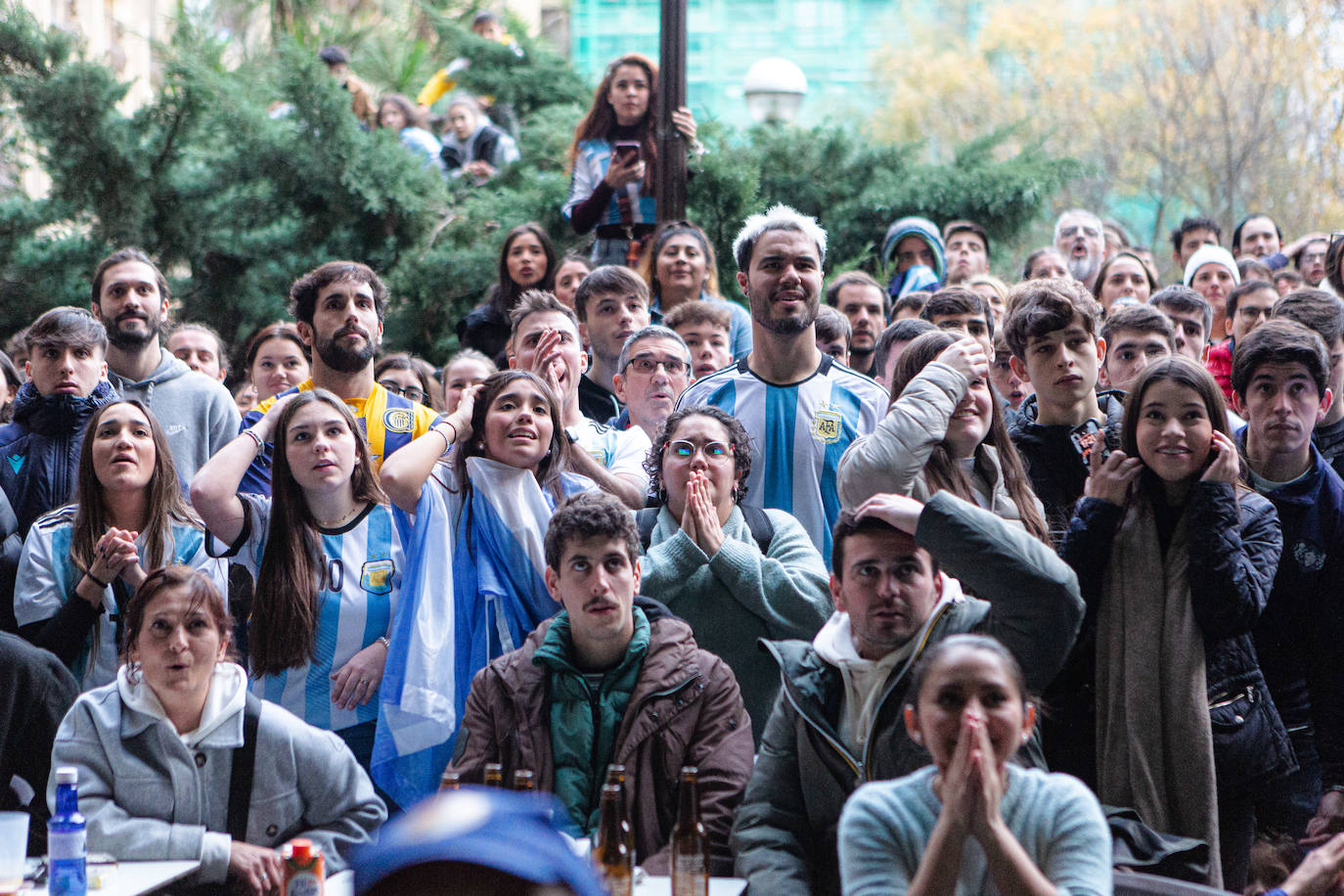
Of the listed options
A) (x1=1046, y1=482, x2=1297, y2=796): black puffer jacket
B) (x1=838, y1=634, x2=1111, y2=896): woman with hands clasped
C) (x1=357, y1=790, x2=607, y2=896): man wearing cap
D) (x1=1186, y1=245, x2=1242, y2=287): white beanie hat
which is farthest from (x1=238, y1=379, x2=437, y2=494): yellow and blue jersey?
(x1=1186, y1=245, x2=1242, y2=287): white beanie hat

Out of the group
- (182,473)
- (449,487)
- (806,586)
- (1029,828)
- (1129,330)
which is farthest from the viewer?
(182,473)

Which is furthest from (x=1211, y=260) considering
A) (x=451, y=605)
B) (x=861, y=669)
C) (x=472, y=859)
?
(x=472, y=859)

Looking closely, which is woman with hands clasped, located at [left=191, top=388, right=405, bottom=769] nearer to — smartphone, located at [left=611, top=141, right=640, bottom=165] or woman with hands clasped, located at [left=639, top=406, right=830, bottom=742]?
woman with hands clasped, located at [left=639, top=406, right=830, bottom=742]

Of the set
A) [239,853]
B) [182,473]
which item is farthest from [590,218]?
[239,853]

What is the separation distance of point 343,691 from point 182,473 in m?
1.82

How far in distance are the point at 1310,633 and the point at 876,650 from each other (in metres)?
1.64

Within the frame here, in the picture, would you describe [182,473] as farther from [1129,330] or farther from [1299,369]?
[1299,369]

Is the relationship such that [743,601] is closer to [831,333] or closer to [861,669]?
[861,669]

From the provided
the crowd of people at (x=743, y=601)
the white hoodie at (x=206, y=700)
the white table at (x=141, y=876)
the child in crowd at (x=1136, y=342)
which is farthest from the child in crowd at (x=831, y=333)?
the white table at (x=141, y=876)

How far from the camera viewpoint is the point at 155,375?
639 centimetres

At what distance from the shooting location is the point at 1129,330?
5734mm

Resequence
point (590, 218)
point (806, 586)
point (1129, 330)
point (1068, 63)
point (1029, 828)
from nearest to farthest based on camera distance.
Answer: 1. point (1029, 828)
2. point (806, 586)
3. point (1129, 330)
4. point (590, 218)
5. point (1068, 63)

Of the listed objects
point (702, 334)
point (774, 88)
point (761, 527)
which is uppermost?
point (774, 88)

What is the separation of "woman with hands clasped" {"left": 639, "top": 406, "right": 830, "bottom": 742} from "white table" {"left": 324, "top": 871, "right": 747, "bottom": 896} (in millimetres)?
1000
